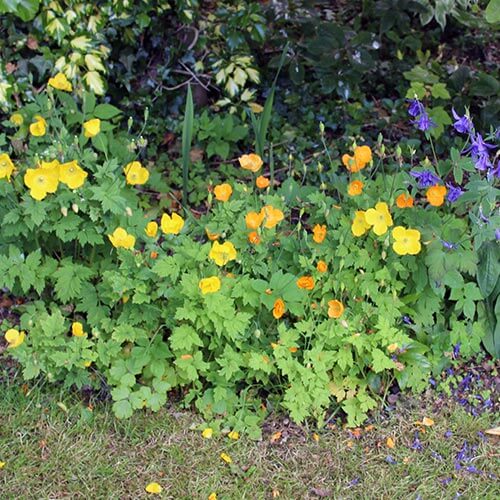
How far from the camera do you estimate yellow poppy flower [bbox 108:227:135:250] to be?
278 centimetres

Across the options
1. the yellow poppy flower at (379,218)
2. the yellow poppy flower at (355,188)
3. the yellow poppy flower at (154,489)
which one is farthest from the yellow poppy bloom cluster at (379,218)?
the yellow poppy flower at (154,489)

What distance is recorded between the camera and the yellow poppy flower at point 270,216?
2812 mm

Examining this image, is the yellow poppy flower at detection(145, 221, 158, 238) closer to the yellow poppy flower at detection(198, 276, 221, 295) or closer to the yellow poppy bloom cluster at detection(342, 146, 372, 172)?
the yellow poppy flower at detection(198, 276, 221, 295)

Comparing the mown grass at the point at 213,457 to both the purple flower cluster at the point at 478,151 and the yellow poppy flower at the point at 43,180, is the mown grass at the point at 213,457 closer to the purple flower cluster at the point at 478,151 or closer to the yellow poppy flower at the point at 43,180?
the yellow poppy flower at the point at 43,180

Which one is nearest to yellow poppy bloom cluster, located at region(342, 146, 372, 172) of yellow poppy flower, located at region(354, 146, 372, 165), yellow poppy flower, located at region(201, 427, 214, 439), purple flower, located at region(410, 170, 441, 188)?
yellow poppy flower, located at region(354, 146, 372, 165)

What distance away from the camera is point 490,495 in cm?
261

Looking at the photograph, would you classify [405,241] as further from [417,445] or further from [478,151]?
[417,445]

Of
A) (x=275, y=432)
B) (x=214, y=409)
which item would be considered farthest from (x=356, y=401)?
(x=214, y=409)

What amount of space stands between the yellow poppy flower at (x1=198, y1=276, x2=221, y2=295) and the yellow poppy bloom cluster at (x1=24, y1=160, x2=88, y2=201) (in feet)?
1.91

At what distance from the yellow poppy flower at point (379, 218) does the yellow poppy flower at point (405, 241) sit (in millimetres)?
40

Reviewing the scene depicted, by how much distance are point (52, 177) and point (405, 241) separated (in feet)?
4.17

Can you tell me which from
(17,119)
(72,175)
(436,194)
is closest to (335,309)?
(436,194)

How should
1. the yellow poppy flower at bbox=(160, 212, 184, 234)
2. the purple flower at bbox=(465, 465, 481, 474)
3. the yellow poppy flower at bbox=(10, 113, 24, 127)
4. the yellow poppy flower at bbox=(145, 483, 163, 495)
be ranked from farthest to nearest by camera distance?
the yellow poppy flower at bbox=(10, 113, 24, 127) → the yellow poppy flower at bbox=(160, 212, 184, 234) → the purple flower at bbox=(465, 465, 481, 474) → the yellow poppy flower at bbox=(145, 483, 163, 495)

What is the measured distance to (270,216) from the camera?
2816mm
